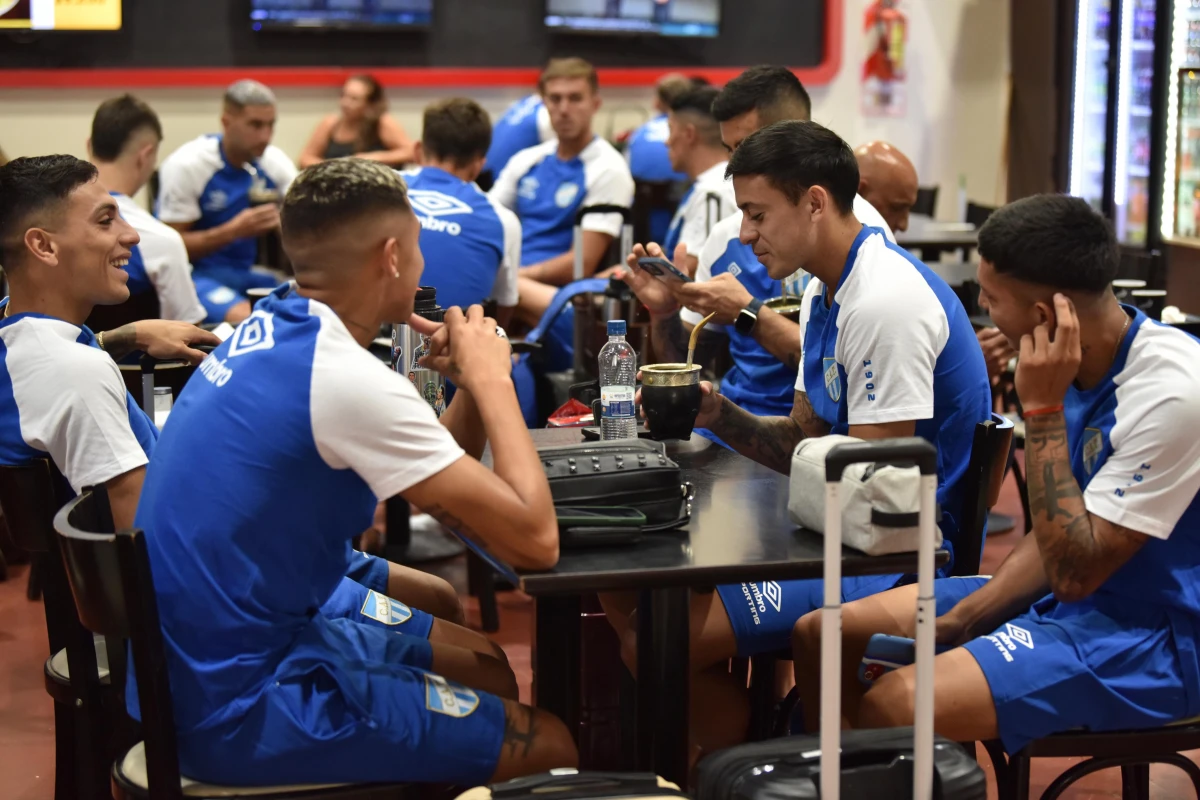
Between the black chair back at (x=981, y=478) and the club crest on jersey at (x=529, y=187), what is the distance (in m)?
3.89

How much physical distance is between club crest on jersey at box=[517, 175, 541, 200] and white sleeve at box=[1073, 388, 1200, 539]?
4424 mm

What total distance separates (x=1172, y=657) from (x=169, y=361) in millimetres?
2222

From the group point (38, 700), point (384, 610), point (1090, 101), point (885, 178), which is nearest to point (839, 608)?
point (384, 610)

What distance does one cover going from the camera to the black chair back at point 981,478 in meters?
2.52

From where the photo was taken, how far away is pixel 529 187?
626 cm

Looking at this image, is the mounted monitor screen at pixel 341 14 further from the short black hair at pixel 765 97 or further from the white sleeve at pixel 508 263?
the short black hair at pixel 765 97

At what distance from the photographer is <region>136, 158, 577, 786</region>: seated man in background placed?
1.85 m

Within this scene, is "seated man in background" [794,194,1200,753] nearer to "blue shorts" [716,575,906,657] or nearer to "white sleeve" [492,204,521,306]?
"blue shorts" [716,575,906,657]

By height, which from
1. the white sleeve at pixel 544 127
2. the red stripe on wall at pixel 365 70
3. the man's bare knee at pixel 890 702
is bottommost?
the man's bare knee at pixel 890 702

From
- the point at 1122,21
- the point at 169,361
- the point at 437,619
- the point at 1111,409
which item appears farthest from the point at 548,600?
the point at 1122,21

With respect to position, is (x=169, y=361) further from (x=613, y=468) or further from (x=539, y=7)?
(x=539, y=7)

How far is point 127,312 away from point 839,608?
3540 millimetres

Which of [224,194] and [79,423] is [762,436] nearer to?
[79,423]

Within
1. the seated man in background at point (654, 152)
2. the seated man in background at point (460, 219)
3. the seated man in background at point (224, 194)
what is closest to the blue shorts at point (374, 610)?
the seated man in background at point (460, 219)
